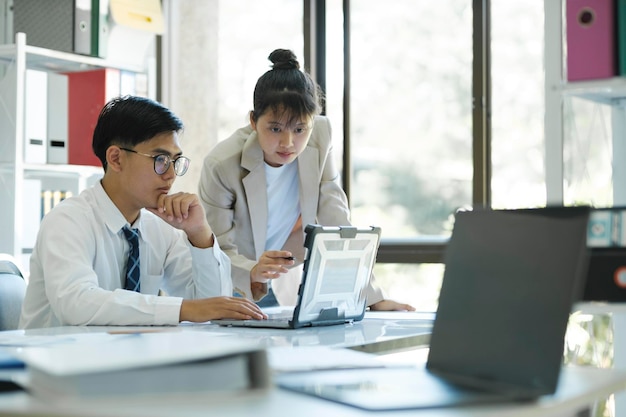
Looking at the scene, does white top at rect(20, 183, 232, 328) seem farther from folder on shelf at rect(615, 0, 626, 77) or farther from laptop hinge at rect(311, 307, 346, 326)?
folder on shelf at rect(615, 0, 626, 77)

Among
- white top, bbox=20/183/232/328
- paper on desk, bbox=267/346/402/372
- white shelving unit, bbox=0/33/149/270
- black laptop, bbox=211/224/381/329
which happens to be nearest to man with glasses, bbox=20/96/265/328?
white top, bbox=20/183/232/328

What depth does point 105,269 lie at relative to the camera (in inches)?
81.2

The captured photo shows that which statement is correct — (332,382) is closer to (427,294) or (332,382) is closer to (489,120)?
(489,120)

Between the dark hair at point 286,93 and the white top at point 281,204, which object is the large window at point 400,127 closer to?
the white top at point 281,204

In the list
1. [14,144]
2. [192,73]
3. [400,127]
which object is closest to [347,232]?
[14,144]

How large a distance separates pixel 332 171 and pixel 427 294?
4.57ft

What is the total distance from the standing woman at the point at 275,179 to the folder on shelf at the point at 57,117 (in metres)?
1.04

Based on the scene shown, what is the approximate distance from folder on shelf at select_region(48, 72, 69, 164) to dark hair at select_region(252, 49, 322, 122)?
3.71 ft

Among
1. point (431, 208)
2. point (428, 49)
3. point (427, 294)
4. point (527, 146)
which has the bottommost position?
point (427, 294)

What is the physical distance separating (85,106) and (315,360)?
253cm

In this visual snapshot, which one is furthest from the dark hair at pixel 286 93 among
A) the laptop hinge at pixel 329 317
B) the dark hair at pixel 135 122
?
the laptop hinge at pixel 329 317

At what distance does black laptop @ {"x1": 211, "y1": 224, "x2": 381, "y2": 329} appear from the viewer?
1.79m

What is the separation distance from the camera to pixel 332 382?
43.3 inches

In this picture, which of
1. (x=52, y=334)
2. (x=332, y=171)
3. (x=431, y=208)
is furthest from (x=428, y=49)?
(x=52, y=334)
